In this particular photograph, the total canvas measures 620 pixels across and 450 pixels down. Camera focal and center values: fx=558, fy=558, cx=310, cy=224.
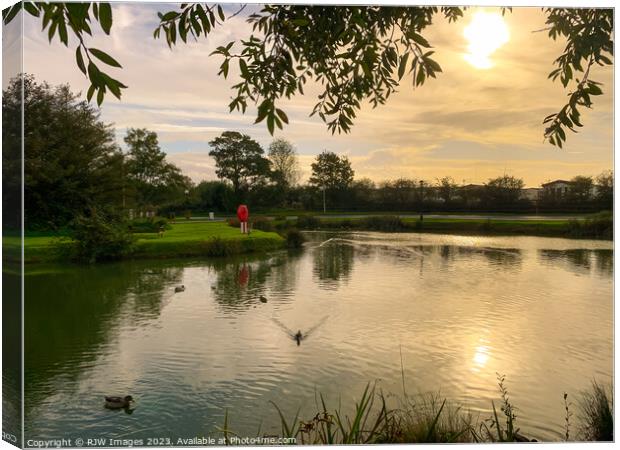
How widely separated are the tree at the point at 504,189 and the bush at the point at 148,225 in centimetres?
292

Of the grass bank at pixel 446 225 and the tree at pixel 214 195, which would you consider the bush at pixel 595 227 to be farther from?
the tree at pixel 214 195

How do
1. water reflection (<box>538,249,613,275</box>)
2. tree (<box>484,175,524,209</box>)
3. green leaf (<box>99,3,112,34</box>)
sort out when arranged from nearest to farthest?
green leaf (<box>99,3,112,34</box>) < water reflection (<box>538,249,613,275</box>) < tree (<box>484,175,524,209</box>)

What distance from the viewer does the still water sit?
434 centimetres

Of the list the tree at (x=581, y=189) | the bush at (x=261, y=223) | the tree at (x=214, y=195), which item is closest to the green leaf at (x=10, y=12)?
the tree at (x=214, y=195)

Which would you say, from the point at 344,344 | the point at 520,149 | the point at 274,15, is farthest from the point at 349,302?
the point at 274,15

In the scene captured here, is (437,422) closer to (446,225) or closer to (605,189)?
(446,225)

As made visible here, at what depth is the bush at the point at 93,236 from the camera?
474 cm

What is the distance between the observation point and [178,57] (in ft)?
15.1

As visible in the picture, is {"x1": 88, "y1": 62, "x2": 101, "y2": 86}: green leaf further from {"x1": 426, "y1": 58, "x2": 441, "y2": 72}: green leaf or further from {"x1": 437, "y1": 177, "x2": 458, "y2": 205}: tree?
{"x1": 437, "y1": 177, "x2": 458, "y2": 205}: tree

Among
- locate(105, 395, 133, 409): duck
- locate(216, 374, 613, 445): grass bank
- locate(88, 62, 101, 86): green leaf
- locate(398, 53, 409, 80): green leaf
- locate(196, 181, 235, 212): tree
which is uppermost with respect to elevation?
locate(398, 53, 409, 80): green leaf

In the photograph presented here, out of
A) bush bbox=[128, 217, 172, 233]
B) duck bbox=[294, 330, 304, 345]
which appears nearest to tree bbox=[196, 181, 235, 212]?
bush bbox=[128, 217, 172, 233]

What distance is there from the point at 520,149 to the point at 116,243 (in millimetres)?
3653

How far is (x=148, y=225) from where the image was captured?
496 centimetres

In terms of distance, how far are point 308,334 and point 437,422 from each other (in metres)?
1.22
